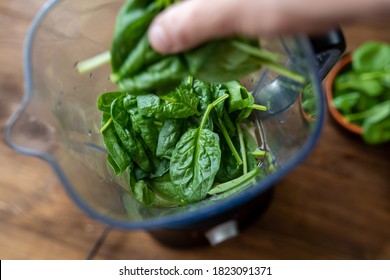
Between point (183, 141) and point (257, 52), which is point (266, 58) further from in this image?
point (183, 141)

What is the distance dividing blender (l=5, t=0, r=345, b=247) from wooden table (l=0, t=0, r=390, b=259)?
7cm

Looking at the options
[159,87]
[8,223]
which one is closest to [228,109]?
[159,87]

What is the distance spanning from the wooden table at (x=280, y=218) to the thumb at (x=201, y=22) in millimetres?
305

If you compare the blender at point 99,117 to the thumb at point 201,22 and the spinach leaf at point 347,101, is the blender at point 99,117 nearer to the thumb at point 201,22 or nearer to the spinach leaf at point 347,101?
the thumb at point 201,22

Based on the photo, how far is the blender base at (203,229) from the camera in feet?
1.28

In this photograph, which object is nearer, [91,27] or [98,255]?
[91,27]

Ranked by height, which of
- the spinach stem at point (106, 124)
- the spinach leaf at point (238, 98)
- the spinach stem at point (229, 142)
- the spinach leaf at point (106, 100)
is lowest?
the spinach stem at point (229, 142)

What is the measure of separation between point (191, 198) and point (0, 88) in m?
0.31

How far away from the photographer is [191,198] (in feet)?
1.25

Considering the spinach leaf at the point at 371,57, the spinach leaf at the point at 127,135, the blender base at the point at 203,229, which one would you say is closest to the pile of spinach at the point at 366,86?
the spinach leaf at the point at 371,57

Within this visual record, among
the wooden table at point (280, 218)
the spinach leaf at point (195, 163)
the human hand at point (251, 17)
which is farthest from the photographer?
the wooden table at point (280, 218)
